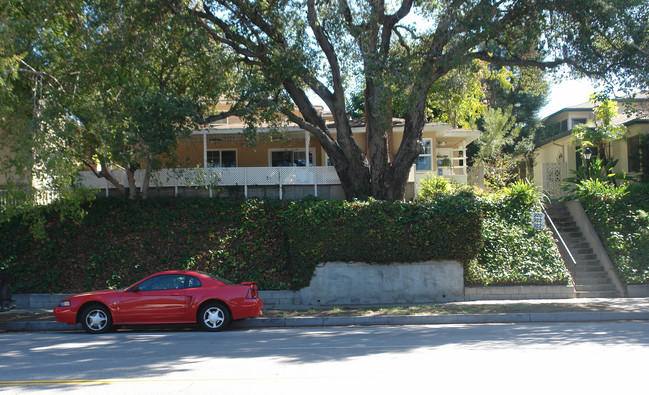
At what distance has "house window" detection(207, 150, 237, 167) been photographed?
80.8 feet

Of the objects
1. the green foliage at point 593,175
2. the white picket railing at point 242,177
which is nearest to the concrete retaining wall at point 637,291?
the green foliage at point 593,175

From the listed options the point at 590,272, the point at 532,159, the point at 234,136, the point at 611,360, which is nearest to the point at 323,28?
the point at 234,136

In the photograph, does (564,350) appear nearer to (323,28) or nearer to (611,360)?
(611,360)

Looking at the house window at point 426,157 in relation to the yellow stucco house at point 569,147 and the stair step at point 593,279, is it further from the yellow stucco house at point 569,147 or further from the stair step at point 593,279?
the stair step at point 593,279

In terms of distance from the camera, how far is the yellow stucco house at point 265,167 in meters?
19.5

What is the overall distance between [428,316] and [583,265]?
288 inches

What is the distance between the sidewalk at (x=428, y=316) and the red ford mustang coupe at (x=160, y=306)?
1151 mm

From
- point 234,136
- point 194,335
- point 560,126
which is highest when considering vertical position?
point 560,126

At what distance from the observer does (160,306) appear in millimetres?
11797

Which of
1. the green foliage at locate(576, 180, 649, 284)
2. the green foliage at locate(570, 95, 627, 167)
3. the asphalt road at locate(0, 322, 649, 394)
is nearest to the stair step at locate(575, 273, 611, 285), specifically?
the green foliage at locate(576, 180, 649, 284)

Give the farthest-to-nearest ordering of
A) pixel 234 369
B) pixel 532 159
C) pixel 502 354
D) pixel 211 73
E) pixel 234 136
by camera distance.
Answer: pixel 532 159, pixel 234 136, pixel 211 73, pixel 502 354, pixel 234 369

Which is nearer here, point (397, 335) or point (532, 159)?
point (397, 335)

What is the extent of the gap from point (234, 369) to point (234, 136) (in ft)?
53.0

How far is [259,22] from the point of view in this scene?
1688 centimetres
